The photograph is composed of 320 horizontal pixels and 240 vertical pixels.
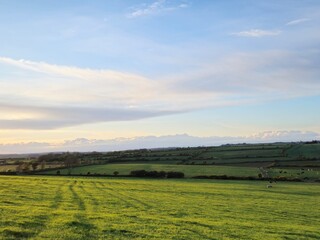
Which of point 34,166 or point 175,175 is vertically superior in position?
point 34,166

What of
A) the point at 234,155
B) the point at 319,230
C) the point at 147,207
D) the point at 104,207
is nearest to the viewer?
the point at 319,230

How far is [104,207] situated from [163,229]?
1061 cm

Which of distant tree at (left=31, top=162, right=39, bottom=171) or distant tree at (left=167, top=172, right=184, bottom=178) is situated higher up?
distant tree at (left=31, top=162, right=39, bottom=171)

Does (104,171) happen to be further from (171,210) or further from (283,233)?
(283,233)

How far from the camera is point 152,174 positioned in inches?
4114

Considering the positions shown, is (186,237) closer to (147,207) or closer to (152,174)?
(147,207)

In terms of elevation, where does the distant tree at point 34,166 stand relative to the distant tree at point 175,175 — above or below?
above

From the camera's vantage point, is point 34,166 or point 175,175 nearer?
point 175,175

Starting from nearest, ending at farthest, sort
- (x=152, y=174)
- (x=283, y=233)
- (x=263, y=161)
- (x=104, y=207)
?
(x=283, y=233), (x=104, y=207), (x=152, y=174), (x=263, y=161)

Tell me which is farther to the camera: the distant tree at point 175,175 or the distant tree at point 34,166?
the distant tree at point 34,166

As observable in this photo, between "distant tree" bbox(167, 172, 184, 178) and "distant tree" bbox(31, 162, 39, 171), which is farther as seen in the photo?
"distant tree" bbox(31, 162, 39, 171)

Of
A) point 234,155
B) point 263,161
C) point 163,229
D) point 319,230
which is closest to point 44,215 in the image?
point 163,229

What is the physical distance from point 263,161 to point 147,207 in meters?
109

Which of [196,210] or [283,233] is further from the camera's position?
[196,210]
